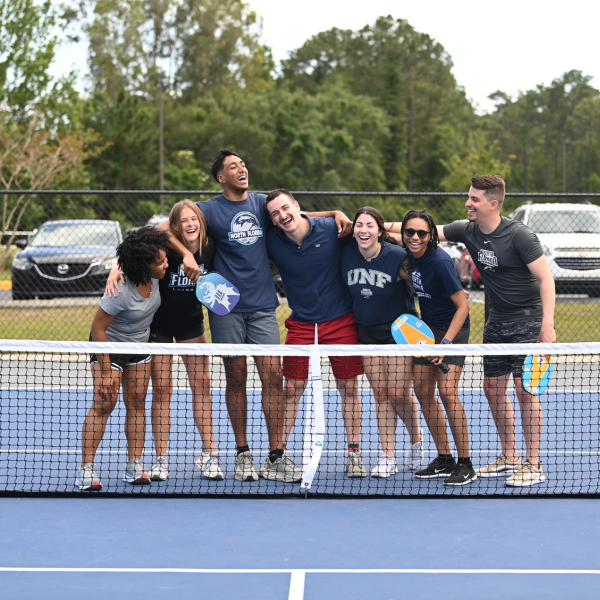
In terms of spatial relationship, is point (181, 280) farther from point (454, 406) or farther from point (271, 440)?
point (454, 406)

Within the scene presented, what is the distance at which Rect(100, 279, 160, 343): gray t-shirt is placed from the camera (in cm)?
530

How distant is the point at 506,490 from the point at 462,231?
1.76 metres

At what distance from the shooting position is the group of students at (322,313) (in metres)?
5.41

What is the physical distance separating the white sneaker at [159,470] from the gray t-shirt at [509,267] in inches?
94.5

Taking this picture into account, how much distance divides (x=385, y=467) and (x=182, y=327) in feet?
5.44

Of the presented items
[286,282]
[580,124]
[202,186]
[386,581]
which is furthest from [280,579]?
[580,124]

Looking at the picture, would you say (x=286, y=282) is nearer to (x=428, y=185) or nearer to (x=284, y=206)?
(x=284, y=206)

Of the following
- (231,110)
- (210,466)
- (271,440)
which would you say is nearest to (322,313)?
(271,440)

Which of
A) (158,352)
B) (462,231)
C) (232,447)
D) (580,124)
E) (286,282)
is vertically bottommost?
(232,447)

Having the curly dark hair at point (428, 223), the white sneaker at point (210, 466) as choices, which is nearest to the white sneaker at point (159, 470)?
the white sneaker at point (210, 466)

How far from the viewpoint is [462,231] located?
19.0 ft

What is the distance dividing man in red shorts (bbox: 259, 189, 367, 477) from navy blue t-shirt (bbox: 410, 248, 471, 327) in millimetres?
500

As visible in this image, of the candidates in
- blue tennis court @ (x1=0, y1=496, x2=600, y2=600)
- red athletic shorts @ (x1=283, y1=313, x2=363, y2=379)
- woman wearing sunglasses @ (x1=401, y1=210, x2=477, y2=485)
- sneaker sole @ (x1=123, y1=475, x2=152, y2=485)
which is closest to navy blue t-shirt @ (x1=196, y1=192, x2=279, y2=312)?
red athletic shorts @ (x1=283, y1=313, x2=363, y2=379)

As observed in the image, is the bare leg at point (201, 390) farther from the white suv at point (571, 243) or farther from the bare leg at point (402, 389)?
the white suv at point (571, 243)
